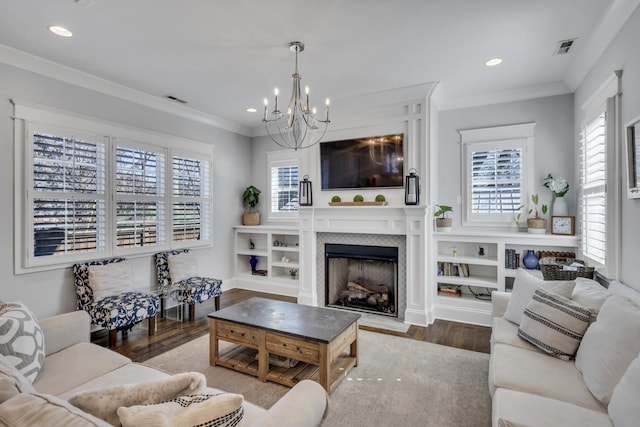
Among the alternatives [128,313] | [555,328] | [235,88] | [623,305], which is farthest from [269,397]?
[235,88]

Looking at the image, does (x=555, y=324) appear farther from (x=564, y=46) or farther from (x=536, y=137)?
(x=536, y=137)

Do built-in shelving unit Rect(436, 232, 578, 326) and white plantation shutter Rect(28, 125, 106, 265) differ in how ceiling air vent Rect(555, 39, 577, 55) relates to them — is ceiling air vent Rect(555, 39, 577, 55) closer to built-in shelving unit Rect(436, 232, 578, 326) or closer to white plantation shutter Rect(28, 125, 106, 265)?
built-in shelving unit Rect(436, 232, 578, 326)

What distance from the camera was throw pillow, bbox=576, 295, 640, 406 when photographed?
5.14ft

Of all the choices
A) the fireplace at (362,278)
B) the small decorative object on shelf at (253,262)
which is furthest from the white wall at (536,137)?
the small decorative object on shelf at (253,262)

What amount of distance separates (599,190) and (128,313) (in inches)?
182

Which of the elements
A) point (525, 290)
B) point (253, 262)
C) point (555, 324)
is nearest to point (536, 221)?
point (525, 290)

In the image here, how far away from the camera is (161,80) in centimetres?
375

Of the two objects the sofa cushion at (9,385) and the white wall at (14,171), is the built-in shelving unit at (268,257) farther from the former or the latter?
the sofa cushion at (9,385)

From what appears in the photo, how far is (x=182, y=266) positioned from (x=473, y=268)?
3898mm

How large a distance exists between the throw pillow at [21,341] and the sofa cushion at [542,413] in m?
2.39

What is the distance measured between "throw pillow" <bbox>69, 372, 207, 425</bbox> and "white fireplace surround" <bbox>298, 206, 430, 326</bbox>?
320 centimetres

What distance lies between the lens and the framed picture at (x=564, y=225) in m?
3.65

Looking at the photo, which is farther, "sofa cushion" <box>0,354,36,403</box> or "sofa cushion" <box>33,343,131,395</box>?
"sofa cushion" <box>33,343,131,395</box>

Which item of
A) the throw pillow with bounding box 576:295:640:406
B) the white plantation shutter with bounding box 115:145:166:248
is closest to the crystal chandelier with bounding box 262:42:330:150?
the white plantation shutter with bounding box 115:145:166:248
